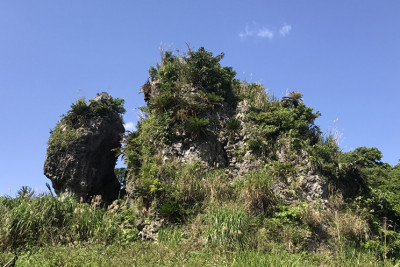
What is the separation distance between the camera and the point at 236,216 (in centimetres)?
752

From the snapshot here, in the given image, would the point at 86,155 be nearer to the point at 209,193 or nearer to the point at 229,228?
the point at 209,193

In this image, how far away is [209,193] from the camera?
29.9 feet

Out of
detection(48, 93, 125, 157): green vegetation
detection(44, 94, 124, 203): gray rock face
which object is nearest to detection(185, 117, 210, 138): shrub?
detection(44, 94, 124, 203): gray rock face

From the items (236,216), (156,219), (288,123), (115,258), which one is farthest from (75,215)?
(288,123)

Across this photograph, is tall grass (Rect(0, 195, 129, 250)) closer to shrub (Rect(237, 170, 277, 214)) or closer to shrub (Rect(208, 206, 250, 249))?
shrub (Rect(208, 206, 250, 249))

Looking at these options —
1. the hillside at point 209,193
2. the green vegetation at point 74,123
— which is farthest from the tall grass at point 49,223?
the green vegetation at point 74,123

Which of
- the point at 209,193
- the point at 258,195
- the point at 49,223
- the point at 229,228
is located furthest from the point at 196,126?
the point at 49,223

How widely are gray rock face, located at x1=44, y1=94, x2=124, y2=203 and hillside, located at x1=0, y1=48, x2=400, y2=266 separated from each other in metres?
0.06

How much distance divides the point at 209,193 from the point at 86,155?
21.0 feet

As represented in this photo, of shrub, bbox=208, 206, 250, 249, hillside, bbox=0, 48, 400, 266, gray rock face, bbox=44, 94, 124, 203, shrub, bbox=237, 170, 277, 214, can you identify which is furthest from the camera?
gray rock face, bbox=44, 94, 124, 203

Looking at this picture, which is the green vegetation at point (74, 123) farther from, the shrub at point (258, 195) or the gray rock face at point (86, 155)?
the shrub at point (258, 195)

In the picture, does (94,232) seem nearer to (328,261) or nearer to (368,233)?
(328,261)

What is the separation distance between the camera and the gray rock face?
39.8 feet

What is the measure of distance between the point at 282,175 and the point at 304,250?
2614mm
